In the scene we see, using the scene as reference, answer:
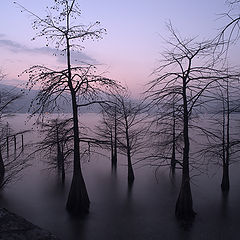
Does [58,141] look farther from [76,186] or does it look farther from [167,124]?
[167,124]

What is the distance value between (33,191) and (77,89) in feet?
35.7

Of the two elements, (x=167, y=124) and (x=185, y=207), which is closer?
(x=185, y=207)

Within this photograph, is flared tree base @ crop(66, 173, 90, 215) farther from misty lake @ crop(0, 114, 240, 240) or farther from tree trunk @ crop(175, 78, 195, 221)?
tree trunk @ crop(175, 78, 195, 221)

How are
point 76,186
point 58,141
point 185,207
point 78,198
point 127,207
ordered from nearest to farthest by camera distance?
point 58,141
point 185,207
point 76,186
point 78,198
point 127,207

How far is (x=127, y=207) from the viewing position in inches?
600

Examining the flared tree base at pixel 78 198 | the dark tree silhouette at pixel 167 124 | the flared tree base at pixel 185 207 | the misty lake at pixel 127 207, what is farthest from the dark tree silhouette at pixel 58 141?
the flared tree base at pixel 185 207

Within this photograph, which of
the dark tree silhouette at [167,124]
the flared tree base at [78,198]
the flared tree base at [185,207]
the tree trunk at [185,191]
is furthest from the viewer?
the flared tree base at [78,198]

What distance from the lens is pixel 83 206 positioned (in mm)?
12742

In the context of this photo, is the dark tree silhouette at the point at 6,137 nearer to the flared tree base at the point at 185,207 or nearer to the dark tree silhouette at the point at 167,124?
the dark tree silhouette at the point at 167,124

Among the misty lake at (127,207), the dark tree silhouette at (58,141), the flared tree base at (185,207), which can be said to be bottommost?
the misty lake at (127,207)

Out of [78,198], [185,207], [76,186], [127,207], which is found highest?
[76,186]

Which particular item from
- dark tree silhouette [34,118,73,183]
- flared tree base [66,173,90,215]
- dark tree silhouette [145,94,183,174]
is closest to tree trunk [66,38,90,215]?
flared tree base [66,173,90,215]

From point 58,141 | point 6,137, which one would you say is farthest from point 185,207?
point 6,137

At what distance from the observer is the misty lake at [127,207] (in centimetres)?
1139
